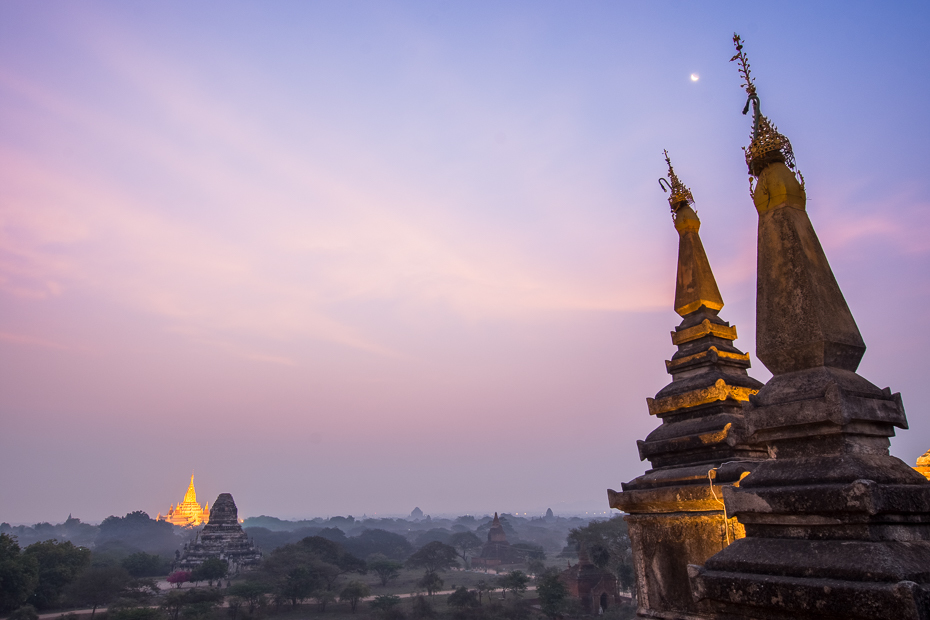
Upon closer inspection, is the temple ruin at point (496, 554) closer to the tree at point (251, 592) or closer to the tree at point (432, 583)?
the tree at point (432, 583)

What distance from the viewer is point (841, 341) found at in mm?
3867

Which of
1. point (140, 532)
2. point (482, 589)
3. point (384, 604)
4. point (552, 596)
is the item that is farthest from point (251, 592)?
point (140, 532)

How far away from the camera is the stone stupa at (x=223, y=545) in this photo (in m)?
58.0

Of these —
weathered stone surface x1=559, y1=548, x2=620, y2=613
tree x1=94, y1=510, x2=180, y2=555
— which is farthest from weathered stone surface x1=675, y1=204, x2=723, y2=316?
tree x1=94, y1=510, x2=180, y2=555

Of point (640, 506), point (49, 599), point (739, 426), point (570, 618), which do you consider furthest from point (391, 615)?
point (739, 426)

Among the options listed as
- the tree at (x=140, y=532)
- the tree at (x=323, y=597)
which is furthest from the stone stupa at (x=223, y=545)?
the tree at (x=140, y=532)

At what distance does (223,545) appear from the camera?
58.8m

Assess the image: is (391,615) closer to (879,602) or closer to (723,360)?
(723,360)

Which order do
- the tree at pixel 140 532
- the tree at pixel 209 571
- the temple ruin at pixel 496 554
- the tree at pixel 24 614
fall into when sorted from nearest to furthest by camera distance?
the tree at pixel 24 614 < the tree at pixel 209 571 < the temple ruin at pixel 496 554 < the tree at pixel 140 532

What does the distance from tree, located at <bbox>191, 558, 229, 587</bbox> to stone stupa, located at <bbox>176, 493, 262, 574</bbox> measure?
10.6ft

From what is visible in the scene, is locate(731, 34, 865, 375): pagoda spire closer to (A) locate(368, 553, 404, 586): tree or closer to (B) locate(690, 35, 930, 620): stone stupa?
(B) locate(690, 35, 930, 620): stone stupa

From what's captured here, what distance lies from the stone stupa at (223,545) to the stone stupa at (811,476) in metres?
65.6

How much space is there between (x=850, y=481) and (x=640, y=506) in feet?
12.8

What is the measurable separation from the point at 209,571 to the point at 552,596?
34929 mm
